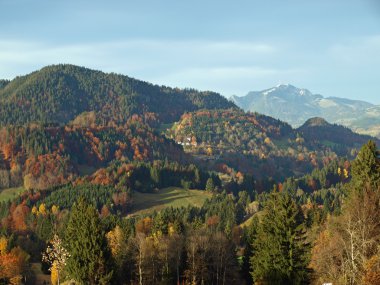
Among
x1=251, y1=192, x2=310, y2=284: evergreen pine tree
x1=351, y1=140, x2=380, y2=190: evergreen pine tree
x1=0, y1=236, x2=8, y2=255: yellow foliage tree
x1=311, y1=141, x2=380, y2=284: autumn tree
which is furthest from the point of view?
x1=0, y1=236, x2=8, y2=255: yellow foliage tree

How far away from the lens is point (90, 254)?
75938 mm

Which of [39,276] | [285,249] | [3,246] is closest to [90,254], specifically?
[285,249]

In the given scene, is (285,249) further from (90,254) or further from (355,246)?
(90,254)

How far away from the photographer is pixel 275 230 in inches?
2714

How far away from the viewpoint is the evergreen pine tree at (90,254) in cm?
7569

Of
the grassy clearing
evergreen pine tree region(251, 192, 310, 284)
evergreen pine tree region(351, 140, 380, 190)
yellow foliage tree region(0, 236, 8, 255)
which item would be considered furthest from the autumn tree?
yellow foliage tree region(0, 236, 8, 255)

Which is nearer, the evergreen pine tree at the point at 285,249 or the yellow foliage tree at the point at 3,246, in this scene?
the evergreen pine tree at the point at 285,249

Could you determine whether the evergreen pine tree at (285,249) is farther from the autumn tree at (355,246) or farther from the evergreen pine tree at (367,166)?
the evergreen pine tree at (367,166)

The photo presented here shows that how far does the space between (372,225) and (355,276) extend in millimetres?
9322

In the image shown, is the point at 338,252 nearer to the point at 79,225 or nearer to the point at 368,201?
the point at 368,201

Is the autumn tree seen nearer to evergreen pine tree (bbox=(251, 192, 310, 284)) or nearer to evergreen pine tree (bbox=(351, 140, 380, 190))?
evergreen pine tree (bbox=(351, 140, 380, 190))

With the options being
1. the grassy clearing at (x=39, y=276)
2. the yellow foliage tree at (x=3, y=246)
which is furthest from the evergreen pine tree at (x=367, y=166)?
the yellow foliage tree at (x=3, y=246)

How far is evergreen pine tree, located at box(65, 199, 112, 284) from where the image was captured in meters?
75.7

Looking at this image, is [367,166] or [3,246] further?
[3,246]
